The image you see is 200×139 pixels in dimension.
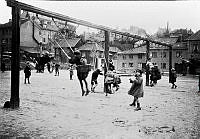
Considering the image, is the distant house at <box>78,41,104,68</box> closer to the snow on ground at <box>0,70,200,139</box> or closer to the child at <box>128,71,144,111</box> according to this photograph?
the child at <box>128,71,144,111</box>

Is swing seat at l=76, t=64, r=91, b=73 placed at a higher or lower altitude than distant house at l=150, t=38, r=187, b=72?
lower

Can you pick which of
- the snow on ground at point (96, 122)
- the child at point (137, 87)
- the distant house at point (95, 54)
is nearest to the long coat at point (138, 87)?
the child at point (137, 87)

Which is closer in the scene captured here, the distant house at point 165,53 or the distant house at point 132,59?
the distant house at point 165,53

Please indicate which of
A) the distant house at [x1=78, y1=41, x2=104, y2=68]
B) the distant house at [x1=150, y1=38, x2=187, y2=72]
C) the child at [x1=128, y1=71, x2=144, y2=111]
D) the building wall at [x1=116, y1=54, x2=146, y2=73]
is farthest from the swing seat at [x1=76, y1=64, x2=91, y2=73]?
the building wall at [x1=116, y1=54, x2=146, y2=73]

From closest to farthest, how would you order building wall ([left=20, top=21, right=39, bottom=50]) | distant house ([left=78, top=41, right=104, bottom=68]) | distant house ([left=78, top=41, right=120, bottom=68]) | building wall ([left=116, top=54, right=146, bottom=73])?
distant house ([left=78, top=41, right=120, bottom=68]), distant house ([left=78, top=41, right=104, bottom=68]), building wall ([left=20, top=21, right=39, bottom=50]), building wall ([left=116, top=54, right=146, bottom=73])

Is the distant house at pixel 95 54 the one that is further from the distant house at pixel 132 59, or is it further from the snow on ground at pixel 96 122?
the snow on ground at pixel 96 122

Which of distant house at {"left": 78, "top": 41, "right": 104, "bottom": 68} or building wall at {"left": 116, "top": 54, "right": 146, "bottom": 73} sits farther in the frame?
building wall at {"left": 116, "top": 54, "right": 146, "bottom": 73}

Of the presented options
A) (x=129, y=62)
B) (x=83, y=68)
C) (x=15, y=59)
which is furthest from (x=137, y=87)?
(x=129, y=62)

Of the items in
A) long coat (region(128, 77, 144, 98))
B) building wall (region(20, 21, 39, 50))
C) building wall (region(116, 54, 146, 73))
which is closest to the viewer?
long coat (region(128, 77, 144, 98))

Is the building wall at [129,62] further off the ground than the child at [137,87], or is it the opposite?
the building wall at [129,62]

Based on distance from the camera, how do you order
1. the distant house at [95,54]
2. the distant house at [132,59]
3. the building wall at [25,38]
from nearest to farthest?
the distant house at [95,54]
the building wall at [25,38]
the distant house at [132,59]

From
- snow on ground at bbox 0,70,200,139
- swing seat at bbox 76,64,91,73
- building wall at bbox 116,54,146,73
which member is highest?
building wall at bbox 116,54,146,73

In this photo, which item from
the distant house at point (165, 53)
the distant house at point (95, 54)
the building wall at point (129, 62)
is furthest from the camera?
the building wall at point (129, 62)

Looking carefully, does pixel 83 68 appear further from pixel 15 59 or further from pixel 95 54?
pixel 95 54
